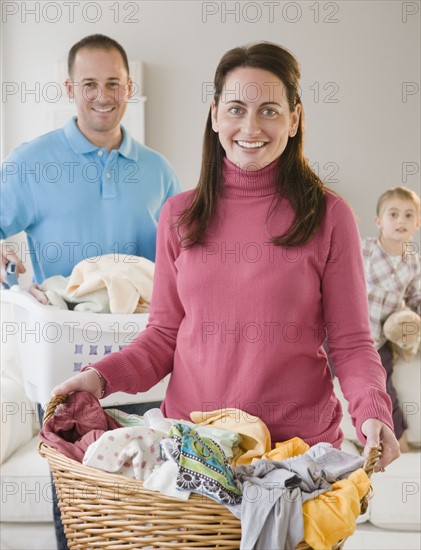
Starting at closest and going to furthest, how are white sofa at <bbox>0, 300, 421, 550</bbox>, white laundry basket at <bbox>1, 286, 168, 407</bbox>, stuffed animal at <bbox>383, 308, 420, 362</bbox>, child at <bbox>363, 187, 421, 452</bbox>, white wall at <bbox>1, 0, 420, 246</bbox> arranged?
white laundry basket at <bbox>1, 286, 168, 407</bbox>
white sofa at <bbox>0, 300, 421, 550</bbox>
stuffed animal at <bbox>383, 308, 420, 362</bbox>
child at <bbox>363, 187, 421, 452</bbox>
white wall at <bbox>1, 0, 420, 246</bbox>

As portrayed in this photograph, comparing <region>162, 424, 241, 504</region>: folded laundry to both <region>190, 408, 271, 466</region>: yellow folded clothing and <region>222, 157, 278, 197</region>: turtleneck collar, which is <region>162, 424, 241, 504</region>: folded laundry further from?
<region>222, 157, 278, 197</region>: turtleneck collar

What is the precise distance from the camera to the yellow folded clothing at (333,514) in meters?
0.93

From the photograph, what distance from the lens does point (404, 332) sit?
2797 millimetres

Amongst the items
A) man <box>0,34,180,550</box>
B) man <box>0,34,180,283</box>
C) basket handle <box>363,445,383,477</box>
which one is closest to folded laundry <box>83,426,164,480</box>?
basket handle <box>363,445,383,477</box>

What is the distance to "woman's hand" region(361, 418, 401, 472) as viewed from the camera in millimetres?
1037

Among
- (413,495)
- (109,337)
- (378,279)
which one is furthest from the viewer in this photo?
(378,279)

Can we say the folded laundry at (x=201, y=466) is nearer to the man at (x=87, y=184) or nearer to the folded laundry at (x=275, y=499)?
the folded laundry at (x=275, y=499)

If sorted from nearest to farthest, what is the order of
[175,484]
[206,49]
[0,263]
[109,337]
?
[175,484] < [109,337] < [0,263] < [206,49]

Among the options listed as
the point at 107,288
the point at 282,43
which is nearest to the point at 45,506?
the point at 107,288

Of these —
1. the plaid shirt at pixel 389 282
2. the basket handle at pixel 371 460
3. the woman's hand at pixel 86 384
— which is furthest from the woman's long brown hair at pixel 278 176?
the plaid shirt at pixel 389 282

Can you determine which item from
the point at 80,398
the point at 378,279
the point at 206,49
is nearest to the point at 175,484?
the point at 80,398

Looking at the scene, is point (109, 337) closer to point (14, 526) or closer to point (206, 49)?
point (14, 526)

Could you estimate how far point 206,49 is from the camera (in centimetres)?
Result: 428

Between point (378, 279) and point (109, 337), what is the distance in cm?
155
